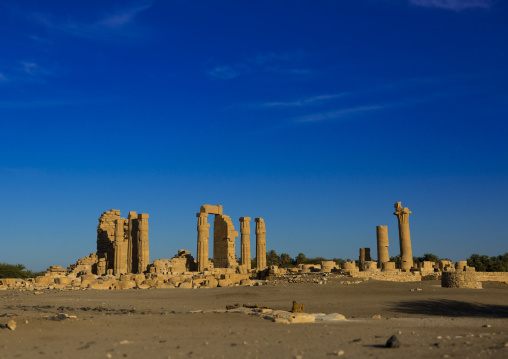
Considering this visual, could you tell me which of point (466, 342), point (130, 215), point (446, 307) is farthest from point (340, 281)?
point (130, 215)

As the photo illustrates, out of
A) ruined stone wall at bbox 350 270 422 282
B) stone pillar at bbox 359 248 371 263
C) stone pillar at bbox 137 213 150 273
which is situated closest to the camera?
ruined stone wall at bbox 350 270 422 282

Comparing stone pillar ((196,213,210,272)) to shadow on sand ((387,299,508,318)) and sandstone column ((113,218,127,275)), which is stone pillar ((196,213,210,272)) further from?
shadow on sand ((387,299,508,318))

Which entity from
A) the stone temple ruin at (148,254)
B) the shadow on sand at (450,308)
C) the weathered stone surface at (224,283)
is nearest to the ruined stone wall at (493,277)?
the stone temple ruin at (148,254)

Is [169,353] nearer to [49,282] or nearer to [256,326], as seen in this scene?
[256,326]

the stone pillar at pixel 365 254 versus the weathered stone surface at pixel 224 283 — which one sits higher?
the stone pillar at pixel 365 254

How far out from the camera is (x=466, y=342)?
325 inches

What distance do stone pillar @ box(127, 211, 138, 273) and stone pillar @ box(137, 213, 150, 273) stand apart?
51.2 inches

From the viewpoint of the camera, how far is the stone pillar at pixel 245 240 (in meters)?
45.3

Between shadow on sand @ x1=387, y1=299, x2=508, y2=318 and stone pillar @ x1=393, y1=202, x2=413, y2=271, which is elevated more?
stone pillar @ x1=393, y1=202, x2=413, y2=271

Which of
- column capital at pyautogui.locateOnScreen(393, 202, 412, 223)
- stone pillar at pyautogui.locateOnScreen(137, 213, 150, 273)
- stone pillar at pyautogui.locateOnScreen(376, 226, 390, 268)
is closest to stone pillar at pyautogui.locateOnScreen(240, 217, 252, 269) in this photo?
stone pillar at pyautogui.locateOnScreen(137, 213, 150, 273)

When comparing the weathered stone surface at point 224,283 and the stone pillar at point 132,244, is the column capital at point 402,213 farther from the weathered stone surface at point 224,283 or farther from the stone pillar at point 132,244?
the stone pillar at point 132,244

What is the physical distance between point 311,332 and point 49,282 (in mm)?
27635

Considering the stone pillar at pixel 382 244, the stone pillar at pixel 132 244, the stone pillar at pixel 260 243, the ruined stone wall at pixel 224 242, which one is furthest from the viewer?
the stone pillar at pixel 260 243

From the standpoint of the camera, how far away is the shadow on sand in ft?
A: 53.3
